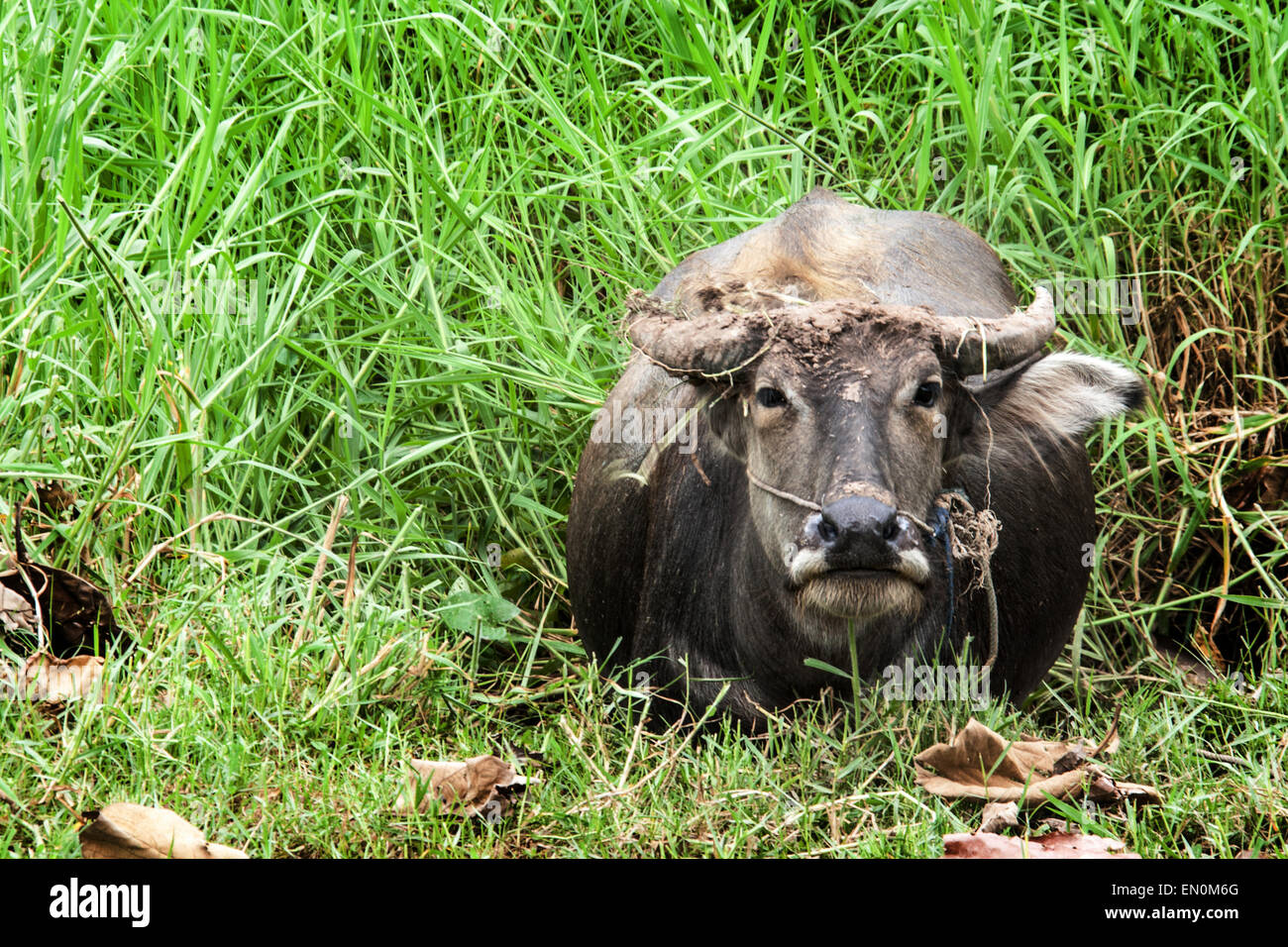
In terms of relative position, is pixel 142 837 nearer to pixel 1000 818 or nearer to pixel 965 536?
pixel 1000 818

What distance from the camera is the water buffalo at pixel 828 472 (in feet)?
11.0

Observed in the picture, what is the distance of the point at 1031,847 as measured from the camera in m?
2.94

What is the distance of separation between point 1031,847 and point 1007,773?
41cm

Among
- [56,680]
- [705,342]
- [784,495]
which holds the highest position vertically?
[705,342]

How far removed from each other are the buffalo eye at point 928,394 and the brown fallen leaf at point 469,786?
1.26 m

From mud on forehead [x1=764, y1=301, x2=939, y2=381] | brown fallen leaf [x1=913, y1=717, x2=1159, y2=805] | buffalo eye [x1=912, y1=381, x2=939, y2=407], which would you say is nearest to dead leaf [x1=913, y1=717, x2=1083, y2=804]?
brown fallen leaf [x1=913, y1=717, x2=1159, y2=805]

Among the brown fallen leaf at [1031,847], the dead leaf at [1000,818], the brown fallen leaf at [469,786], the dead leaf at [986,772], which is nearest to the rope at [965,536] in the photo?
the dead leaf at [986,772]

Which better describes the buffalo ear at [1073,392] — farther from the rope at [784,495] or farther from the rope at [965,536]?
the rope at [784,495]

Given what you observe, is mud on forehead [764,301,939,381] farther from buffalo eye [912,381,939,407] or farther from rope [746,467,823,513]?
rope [746,467,823,513]

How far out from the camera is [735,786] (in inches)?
129

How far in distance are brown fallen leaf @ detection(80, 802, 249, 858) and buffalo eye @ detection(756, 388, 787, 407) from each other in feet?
5.02

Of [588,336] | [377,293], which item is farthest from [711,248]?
[377,293]

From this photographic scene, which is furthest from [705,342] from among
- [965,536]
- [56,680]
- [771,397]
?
[56,680]

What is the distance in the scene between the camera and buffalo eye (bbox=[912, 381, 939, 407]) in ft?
11.3
